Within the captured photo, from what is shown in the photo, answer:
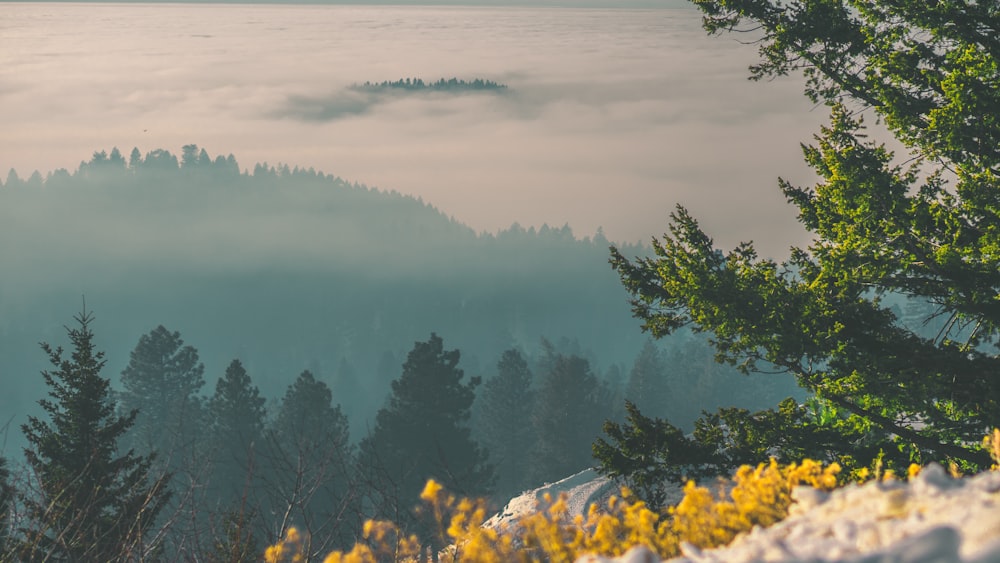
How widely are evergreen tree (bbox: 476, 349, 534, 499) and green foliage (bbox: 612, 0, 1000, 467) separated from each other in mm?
50568

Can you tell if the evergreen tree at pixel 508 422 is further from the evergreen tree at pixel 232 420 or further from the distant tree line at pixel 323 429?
the evergreen tree at pixel 232 420

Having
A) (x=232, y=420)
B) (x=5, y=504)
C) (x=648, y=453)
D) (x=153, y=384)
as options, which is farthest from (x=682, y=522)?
(x=153, y=384)

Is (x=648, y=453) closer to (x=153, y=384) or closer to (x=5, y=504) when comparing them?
(x=5, y=504)

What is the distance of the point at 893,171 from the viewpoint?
33.6 ft

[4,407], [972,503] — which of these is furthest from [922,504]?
[4,407]

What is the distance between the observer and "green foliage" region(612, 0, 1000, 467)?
8.90 m

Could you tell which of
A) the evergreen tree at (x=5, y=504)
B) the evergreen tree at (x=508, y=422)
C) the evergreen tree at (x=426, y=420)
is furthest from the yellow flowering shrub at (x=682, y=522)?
the evergreen tree at (x=508, y=422)

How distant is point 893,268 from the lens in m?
9.39

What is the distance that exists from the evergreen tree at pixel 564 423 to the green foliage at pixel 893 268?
4569 cm

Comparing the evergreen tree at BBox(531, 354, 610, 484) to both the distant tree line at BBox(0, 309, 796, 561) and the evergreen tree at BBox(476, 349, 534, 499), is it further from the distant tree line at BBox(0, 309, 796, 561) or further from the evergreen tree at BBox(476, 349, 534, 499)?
the evergreen tree at BBox(476, 349, 534, 499)

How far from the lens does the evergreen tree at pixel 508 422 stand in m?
59.8

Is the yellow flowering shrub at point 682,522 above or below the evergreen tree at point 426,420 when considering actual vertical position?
above

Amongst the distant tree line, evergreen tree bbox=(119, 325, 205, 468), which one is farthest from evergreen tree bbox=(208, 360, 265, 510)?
evergreen tree bbox=(119, 325, 205, 468)

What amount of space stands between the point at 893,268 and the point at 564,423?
48.6 m
